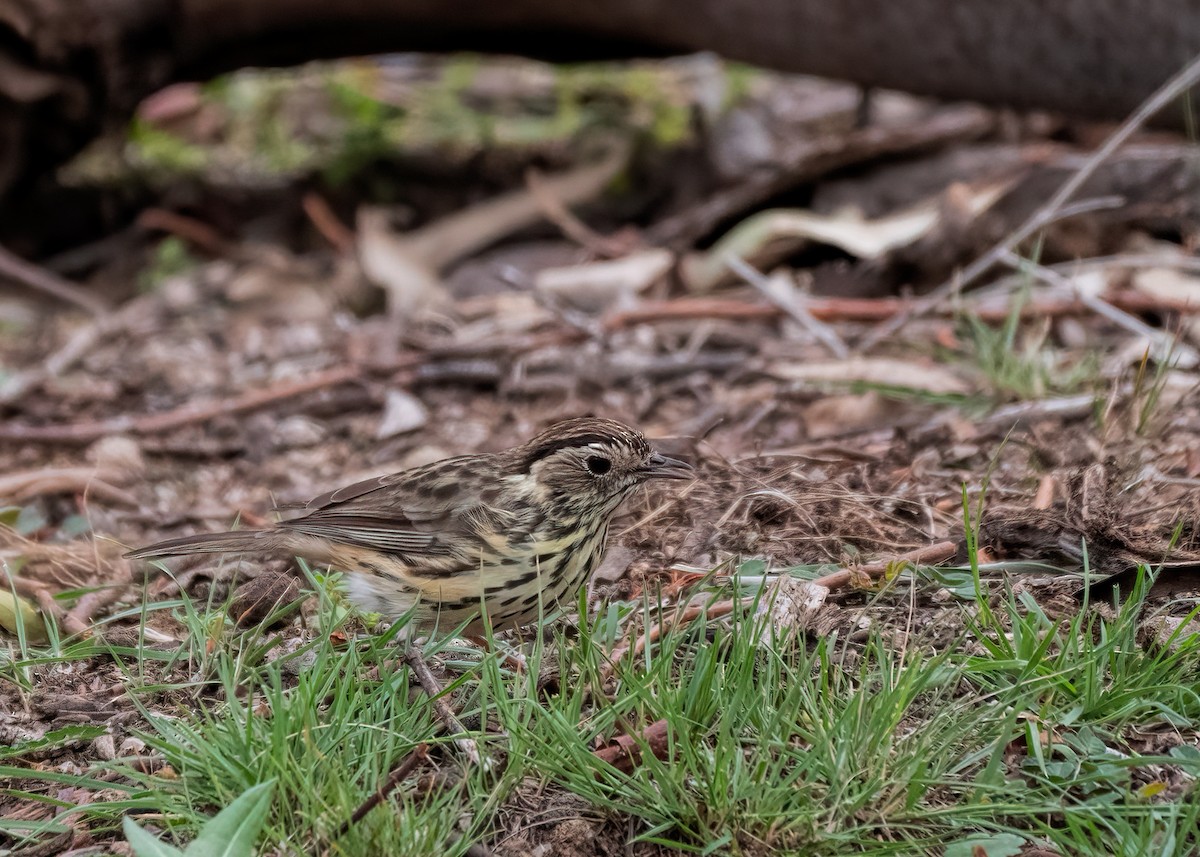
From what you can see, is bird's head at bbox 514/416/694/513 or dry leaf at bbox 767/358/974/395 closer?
bird's head at bbox 514/416/694/513

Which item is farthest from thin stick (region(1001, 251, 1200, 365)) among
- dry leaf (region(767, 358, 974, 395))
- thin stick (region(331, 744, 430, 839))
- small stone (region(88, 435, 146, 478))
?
small stone (region(88, 435, 146, 478))

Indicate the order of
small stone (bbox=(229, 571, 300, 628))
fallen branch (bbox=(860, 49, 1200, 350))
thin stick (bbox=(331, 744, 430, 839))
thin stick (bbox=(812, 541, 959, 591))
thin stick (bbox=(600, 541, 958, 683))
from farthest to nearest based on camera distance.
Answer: fallen branch (bbox=(860, 49, 1200, 350)) → small stone (bbox=(229, 571, 300, 628)) → thin stick (bbox=(812, 541, 959, 591)) → thin stick (bbox=(600, 541, 958, 683)) → thin stick (bbox=(331, 744, 430, 839))

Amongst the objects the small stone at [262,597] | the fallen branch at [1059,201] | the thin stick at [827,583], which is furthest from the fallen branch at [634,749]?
the fallen branch at [1059,201]

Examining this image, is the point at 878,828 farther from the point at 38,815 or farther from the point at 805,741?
the point at 38,815

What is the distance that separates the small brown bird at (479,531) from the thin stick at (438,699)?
0.99ft

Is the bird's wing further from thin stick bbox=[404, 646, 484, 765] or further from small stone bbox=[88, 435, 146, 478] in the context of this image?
small stone bbox=[88, 435, 146, 478]

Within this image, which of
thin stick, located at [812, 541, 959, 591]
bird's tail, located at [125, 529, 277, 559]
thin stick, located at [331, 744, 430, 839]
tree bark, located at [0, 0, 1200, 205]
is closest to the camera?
thin stick, located at [331, 744, 430, 839]

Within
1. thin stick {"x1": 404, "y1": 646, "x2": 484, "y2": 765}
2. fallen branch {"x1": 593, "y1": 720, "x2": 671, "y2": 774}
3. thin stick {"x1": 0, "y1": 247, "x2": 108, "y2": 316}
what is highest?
fallen branch {"x1": 593, "y1": 720, "x2": 671, "y2": 774}

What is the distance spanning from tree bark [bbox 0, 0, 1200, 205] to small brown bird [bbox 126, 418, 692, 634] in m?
4.43

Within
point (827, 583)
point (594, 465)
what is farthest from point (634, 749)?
point (594, 465)

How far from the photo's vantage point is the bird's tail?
4.24 meters

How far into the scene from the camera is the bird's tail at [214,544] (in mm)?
4238

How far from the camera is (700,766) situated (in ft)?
10.5

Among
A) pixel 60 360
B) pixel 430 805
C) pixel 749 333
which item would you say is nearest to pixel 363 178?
pixel 60 360
